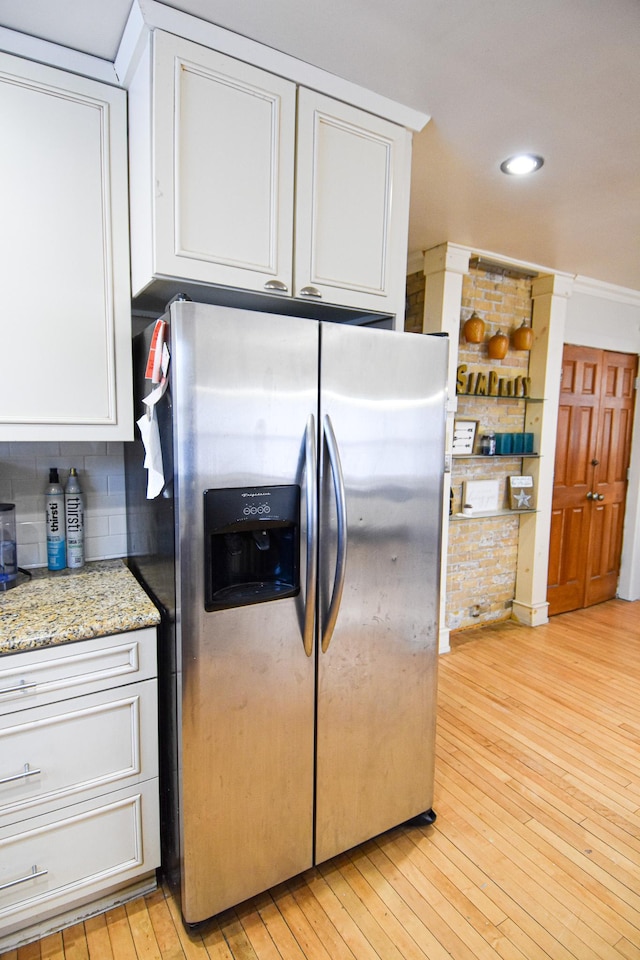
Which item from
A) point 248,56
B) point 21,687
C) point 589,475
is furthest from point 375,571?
point 589,475

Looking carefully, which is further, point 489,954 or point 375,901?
point 375,901

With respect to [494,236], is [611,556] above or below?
below

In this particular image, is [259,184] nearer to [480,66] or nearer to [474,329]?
[480,66]

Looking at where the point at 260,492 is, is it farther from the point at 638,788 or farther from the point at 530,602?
the point at 530,602

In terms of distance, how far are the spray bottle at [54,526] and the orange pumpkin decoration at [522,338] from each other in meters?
3.07

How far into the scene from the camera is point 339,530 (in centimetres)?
154

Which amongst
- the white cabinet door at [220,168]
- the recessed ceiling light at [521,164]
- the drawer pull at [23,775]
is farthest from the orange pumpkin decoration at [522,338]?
the drawer pull at [23,775]

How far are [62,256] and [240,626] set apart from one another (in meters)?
1.23

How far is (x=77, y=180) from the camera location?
62.2 inches

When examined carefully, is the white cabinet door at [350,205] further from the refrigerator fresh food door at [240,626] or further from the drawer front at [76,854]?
the drawer front at [76,854]

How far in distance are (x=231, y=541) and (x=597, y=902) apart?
163 centimetres

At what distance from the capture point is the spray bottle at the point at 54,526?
6.16 feet

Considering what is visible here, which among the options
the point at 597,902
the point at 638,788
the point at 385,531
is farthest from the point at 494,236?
the point at 597,902

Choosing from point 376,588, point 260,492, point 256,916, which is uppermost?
point 260,492
